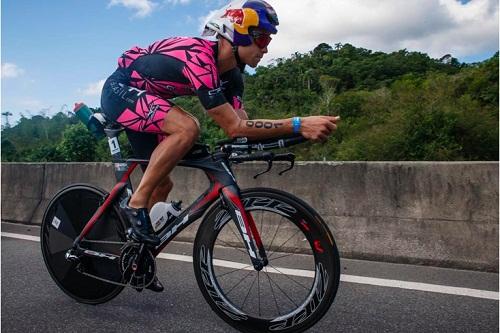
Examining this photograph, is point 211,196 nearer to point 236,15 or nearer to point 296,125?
point 296,125

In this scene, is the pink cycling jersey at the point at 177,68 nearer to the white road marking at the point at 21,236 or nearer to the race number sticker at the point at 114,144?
the race number sticker at the point at 114,144

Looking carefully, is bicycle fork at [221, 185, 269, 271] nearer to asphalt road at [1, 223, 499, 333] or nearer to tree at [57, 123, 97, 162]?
asphalt road at [1, 223, 499, 333]

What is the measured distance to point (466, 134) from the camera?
5862 cm

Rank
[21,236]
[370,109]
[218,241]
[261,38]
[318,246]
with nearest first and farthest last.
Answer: [318,246] < [261,38] < [218,241] < [21,236] < [370,109]

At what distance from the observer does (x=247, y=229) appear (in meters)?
2.90

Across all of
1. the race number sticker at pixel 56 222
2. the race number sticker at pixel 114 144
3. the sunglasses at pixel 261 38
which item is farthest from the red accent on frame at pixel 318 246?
the race number sticker at pixel 56 222

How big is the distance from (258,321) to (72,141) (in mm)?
11990

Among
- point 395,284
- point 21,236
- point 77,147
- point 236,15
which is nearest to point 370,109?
point 77,147

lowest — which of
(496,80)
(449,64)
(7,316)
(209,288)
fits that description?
(7,316)

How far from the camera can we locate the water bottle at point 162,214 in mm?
3227

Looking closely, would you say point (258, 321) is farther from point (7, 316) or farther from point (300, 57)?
point (300, 57)

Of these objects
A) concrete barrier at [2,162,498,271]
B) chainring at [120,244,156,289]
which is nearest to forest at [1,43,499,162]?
concrete barrier at [2,162,498,271]

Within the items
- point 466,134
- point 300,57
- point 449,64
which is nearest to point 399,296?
point 466,134

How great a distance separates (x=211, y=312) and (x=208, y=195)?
85 cm
